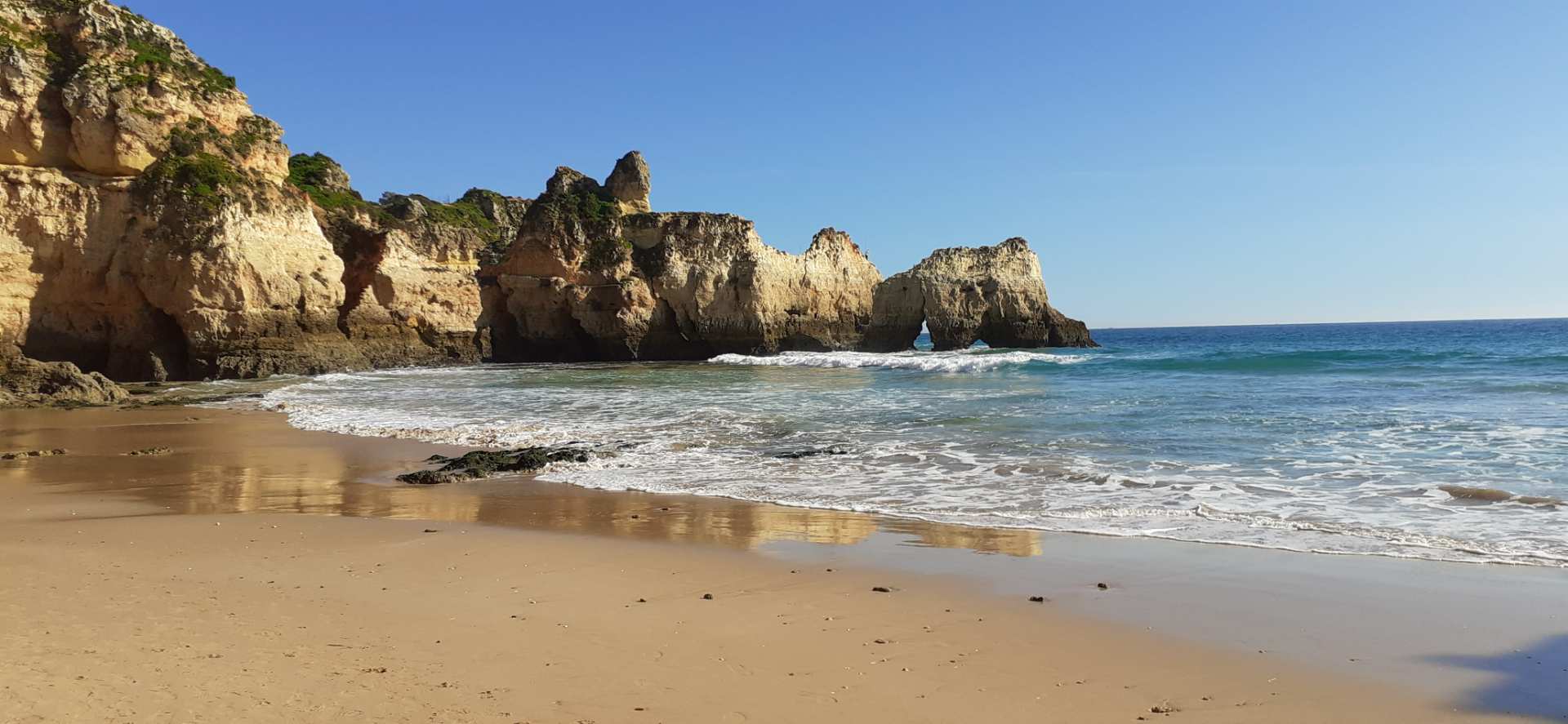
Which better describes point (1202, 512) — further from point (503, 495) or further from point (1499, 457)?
point (503, 495)

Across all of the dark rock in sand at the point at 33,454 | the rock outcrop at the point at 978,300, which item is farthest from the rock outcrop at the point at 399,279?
the rock outcrop at the point at 978,300

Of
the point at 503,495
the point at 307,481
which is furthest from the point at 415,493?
the point at 307,481

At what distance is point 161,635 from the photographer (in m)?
4.04

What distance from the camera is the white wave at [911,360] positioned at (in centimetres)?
3206

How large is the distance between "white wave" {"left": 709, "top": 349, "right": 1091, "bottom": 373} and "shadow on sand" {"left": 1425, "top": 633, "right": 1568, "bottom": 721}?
25794 mm

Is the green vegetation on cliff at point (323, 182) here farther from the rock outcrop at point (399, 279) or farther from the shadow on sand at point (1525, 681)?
the shadow on sand at point (1525, 681)

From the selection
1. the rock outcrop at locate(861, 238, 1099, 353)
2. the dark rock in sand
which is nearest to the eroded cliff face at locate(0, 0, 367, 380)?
the dark rock in sand

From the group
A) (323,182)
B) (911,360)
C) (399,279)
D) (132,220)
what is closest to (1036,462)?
(132,220)

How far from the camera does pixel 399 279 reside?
101ft

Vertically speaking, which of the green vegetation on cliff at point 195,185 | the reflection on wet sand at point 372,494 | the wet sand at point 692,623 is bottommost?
the reflection on wet sand at point 372,494

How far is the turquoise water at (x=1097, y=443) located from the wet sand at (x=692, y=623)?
39.8 inches

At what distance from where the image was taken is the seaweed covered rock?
9.61 m

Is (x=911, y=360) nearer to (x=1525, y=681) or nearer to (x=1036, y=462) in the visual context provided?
(x=1036, y=462)

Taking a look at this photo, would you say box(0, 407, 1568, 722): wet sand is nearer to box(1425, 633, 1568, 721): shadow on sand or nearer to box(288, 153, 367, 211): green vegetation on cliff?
box(1425, 633, 1568, 721): shadow on sand
